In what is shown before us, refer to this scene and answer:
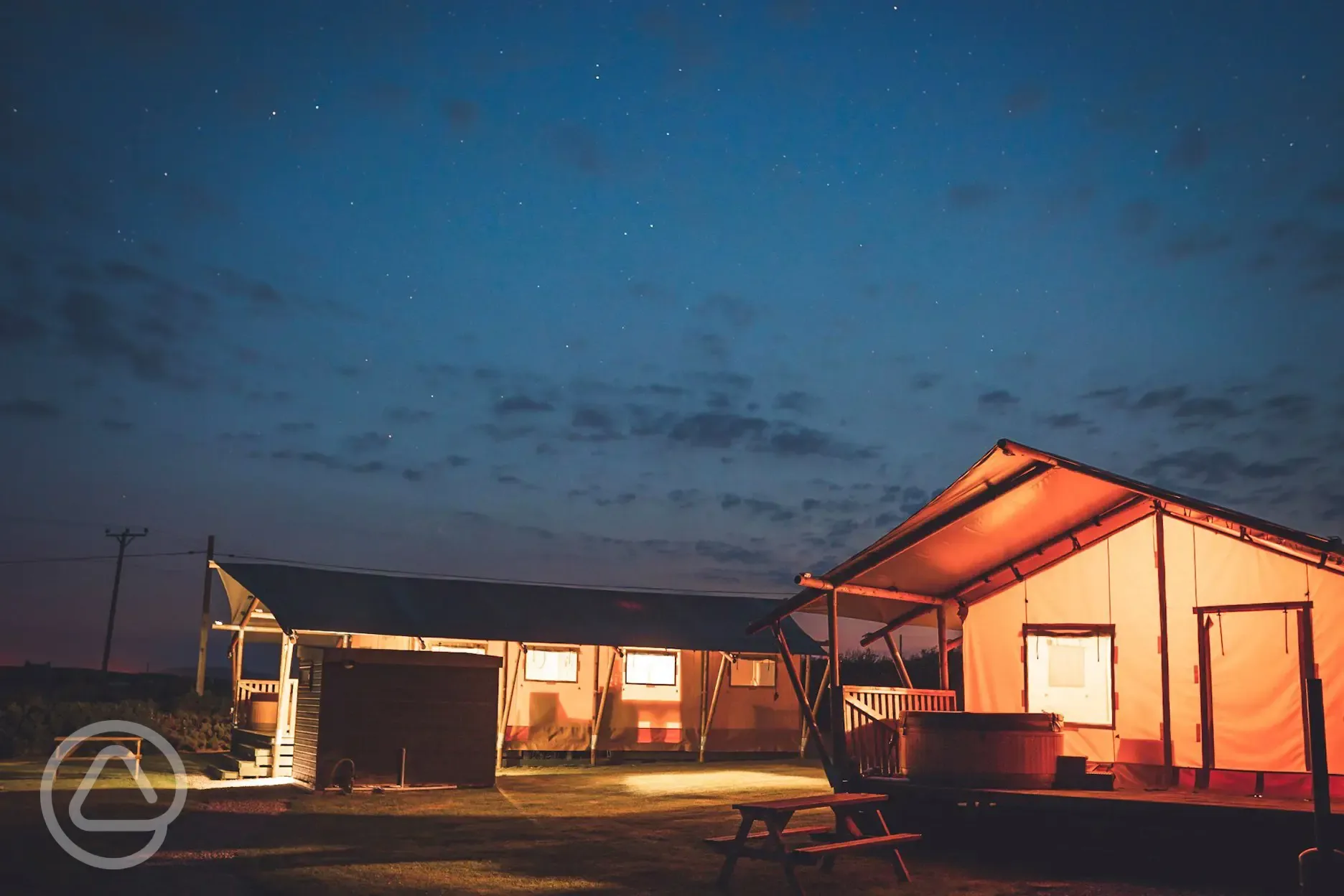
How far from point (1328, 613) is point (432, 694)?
1209 cm

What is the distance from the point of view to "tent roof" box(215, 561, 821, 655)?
872 inches

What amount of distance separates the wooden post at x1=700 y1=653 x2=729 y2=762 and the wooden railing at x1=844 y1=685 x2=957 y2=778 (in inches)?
474

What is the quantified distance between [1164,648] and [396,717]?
35.5 ft

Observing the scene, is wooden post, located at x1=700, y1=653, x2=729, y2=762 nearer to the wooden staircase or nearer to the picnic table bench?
the wooden staircase

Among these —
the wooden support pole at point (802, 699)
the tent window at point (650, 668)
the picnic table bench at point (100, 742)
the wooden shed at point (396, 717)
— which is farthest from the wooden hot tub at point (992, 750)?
the tent window at point (650, 668)

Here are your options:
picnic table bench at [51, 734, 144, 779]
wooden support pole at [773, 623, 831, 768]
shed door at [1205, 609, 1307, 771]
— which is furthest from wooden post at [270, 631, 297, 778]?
shed door at [1205, 609, 1307, 771]

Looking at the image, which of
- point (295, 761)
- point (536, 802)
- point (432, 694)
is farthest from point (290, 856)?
point (295, 761)

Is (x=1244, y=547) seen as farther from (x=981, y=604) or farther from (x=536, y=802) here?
(x=536, y=802)

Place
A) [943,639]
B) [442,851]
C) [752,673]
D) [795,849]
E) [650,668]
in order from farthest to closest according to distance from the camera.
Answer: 1. [752,673]
2. [650,668]
3. [943,639]
4. [442,851]
5. [795,849]

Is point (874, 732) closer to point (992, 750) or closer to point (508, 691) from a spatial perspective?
point (992, 750)

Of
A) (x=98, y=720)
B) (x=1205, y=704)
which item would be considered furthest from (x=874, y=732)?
(x=98, y=720)

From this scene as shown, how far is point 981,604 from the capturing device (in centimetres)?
1473

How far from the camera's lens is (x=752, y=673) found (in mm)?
26453

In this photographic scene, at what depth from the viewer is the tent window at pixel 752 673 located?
26.2 metres
